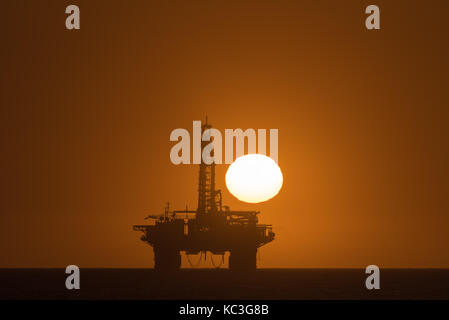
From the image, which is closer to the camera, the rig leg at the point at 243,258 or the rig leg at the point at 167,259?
the rig leg at the point at 243,258

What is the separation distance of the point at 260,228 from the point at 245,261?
4.38 m

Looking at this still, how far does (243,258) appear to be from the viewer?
335 ft

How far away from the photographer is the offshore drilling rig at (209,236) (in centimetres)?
9888

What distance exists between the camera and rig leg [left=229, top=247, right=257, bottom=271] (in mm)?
101562

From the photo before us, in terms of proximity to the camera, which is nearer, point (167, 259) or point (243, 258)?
point (243, 258)

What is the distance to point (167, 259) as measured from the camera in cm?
10281

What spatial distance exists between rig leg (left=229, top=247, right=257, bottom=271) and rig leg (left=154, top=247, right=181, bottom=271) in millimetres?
6735

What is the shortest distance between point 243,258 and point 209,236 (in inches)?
207

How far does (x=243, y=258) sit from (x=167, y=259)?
30.3ft

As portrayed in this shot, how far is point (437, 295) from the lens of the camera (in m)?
81.2

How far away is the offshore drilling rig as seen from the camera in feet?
324

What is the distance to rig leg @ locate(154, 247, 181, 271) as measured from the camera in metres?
103

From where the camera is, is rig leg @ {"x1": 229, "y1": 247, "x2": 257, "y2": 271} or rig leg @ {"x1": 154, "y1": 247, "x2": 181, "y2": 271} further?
rig leg @ {"x1": 154, "y1": 247, "x2": 181, "y2": 271}
